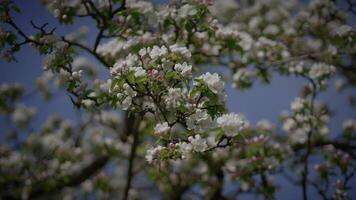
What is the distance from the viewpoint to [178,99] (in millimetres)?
2408

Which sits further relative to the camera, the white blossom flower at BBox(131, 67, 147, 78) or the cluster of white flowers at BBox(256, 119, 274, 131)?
the cluster of white flowers at BBox(256, 119, 274, 131)

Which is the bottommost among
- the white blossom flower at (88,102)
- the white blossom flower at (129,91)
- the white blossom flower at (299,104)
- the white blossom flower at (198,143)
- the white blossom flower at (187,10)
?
the white blossom flower at (198,143)

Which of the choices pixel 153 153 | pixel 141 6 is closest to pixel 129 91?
pixel 153 153

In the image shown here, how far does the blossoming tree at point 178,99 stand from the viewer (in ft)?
8.01

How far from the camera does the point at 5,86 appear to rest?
21.1 ft

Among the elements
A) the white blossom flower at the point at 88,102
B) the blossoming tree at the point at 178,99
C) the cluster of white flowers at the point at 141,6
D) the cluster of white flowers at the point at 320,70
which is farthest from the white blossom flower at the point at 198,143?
the cluster of white flowers at the point at 320,70

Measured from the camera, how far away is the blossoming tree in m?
2.44

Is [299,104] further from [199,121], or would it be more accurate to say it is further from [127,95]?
[127,95]

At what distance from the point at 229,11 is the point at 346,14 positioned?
91.1 inches

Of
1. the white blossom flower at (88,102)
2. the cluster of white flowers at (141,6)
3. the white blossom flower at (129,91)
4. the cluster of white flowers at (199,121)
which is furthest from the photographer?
the cluster of white flowers at (141,6)

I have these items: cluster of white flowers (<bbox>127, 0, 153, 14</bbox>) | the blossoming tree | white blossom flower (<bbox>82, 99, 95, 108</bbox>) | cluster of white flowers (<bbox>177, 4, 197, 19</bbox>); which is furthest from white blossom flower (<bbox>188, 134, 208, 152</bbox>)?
cluster of white flowers (<bbox>127, 0, 153, 14</bbox>)

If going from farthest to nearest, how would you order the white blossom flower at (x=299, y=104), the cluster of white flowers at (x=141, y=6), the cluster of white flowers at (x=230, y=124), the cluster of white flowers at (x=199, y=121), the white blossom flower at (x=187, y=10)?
the white blossom flower at (x=299, y=104), the cluster of white flowers at (x=141, y=6), the white blossom flower at (x=187, y=10), the cluster of white flowers at (x=199, y=121), the cluster of white flowers at (x=230, y=124)

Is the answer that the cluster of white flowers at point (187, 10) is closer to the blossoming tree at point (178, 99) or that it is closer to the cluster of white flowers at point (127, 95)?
the blossoming tree at point (178, 99)

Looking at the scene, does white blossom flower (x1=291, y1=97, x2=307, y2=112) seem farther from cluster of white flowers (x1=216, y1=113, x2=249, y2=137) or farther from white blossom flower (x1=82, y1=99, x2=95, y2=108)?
cluster of white flowers (x1=216, y1=113, x2=249, y2=137)
